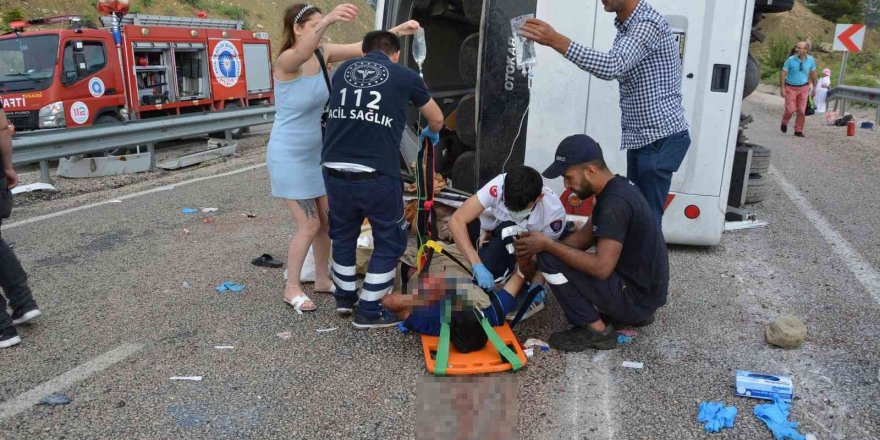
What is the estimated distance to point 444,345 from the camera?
11.5 ft

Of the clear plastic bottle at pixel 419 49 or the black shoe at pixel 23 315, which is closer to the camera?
the black shoe at pixel 23 315

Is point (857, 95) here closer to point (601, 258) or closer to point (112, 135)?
point (601, 258)

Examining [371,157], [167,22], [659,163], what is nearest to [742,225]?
[659,163]

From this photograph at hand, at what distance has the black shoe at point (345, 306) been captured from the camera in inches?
163

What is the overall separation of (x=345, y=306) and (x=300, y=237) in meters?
0.54

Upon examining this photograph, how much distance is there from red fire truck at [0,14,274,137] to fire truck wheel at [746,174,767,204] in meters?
9.84

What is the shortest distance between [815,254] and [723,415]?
3110 mm

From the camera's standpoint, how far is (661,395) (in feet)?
10.6

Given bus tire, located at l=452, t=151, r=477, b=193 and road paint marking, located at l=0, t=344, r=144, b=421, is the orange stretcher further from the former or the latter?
bus tire, located at l=452, t=151, r=477, b=193

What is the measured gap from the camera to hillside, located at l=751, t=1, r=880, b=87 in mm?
34219

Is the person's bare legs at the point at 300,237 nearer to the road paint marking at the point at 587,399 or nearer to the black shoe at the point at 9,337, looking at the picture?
the black shoe at the point at 9,337

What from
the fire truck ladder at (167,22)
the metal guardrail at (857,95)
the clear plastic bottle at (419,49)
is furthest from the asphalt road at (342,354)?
the metal guardrail at (857,95)

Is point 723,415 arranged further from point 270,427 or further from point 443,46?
point 443,46

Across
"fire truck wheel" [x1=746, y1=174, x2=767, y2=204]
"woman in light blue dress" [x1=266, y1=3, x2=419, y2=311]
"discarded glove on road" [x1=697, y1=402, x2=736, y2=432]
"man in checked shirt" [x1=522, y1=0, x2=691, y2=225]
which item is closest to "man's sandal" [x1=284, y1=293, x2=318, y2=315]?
"woman in light blue dress" [x1=266, y1=3, x2=419, y2=311]
